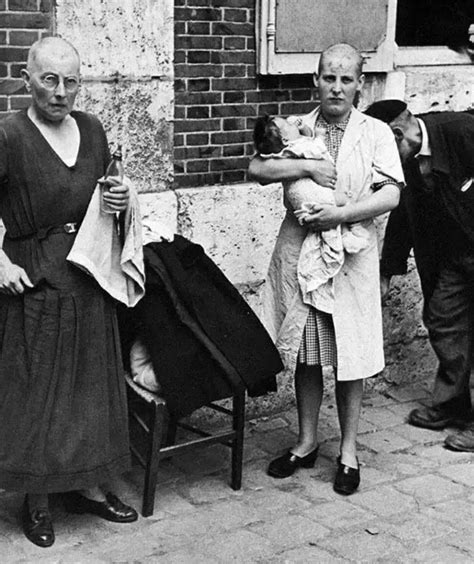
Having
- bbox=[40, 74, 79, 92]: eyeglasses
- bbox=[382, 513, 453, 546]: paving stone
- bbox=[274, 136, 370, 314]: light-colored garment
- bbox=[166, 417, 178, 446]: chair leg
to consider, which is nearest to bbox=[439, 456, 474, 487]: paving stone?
bbox=[382, 513, 453, 546]: paving stone

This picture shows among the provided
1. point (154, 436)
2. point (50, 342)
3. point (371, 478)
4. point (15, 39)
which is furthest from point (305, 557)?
point (15, 39)

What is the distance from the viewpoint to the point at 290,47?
578 centimetres

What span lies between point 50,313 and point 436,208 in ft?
7.43

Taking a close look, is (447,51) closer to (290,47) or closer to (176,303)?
(290,47)

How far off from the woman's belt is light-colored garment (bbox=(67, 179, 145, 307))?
2.3 inches

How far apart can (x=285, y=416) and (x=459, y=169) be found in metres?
1.63

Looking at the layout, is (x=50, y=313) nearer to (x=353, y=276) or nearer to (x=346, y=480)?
(x=353, y=276)

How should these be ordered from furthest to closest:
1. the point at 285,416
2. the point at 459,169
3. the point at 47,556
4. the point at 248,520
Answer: the point at 285,416
the point at 459,169
the point at 248,520
the point at 47,556

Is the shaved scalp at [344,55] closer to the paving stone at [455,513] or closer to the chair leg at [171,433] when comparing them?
the chair leg at [171,433]

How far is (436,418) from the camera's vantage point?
597 cm

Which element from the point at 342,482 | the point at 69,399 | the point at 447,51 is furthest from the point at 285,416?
the point at 447,51

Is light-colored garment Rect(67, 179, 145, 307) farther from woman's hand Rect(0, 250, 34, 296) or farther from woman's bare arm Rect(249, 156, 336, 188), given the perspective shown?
woman's bare arm Rect(249, 156, 336, 188)

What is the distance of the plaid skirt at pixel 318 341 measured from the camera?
4.93 metres

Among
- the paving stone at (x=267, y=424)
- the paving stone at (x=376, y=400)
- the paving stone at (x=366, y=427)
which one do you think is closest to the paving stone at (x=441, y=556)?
the paving stone at (x=366, y=427)
